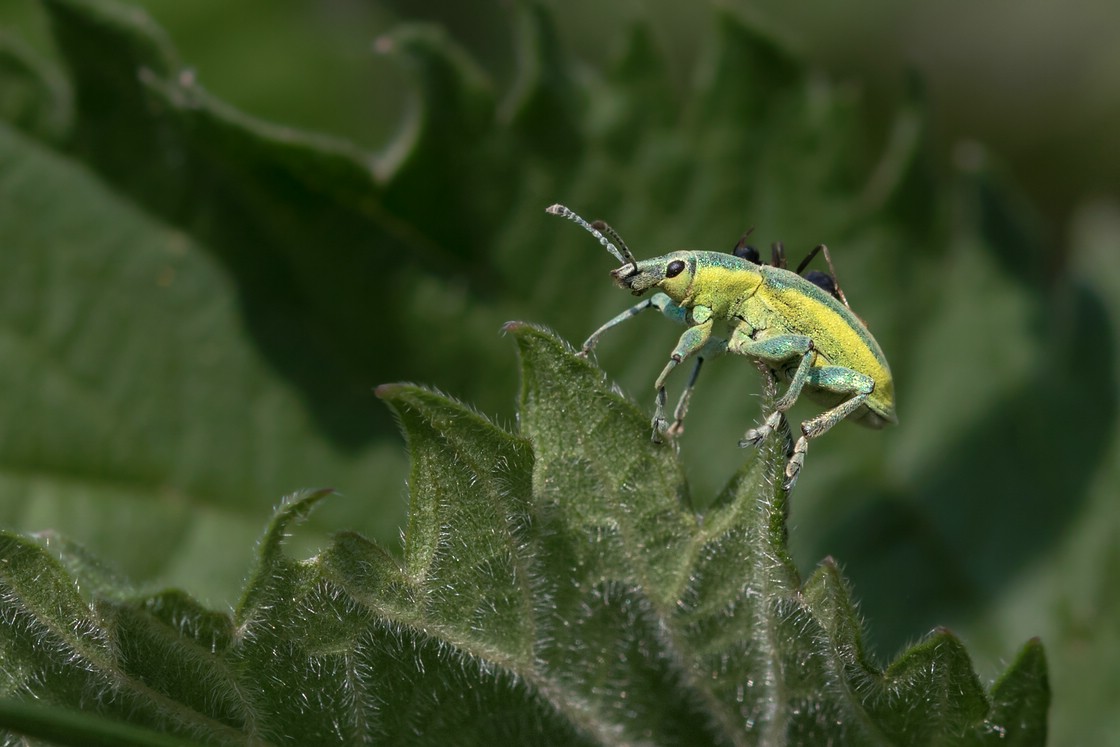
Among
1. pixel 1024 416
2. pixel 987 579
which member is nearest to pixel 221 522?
pixel 987 579

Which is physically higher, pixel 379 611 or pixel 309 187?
pixel 309 187

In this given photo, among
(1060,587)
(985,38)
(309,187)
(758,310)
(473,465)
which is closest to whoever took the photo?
(473,465)

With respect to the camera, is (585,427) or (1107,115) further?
(1107,115)

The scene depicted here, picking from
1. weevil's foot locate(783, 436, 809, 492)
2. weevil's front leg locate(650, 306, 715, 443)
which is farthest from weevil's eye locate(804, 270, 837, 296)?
weevil's foot locate(783, 436, 809, 492)

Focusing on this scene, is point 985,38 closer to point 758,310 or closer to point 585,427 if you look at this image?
point 758,310

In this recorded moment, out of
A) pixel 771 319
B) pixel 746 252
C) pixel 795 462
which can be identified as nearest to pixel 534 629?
pixel 795 462

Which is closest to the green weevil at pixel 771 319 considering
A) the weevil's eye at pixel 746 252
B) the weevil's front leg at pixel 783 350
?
the weevil's front leg at pixel 783 350

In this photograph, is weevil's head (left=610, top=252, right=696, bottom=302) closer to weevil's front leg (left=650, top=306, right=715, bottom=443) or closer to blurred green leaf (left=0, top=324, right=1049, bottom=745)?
weevil's front leg (left=650, top=306, right=715, bottom=443)

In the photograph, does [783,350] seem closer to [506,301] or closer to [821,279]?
[821,279]

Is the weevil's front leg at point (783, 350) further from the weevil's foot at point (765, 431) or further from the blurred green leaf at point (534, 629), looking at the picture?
the blurred green leaf at point (534, 629)
